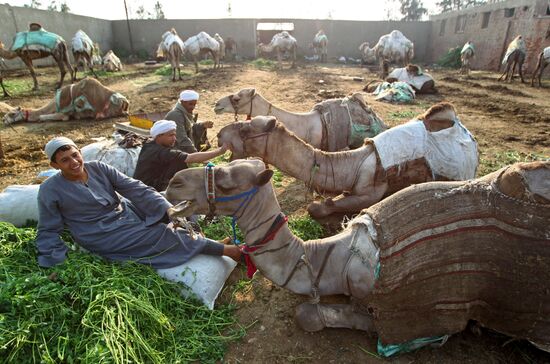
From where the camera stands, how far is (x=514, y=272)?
2.48m

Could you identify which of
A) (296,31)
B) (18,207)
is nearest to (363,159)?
(18,207)

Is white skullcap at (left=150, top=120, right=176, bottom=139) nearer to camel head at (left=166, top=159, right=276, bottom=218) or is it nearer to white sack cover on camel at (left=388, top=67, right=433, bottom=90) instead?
camel head at (left=166, top=159, right=276, bottom=218)

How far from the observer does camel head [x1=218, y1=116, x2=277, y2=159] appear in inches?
165

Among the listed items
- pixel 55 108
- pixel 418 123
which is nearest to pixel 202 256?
pixel 418 123

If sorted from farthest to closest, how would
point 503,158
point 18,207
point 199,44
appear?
1. point 199,44
2. point 503,158
3. point 18,207

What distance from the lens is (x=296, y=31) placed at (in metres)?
36.1

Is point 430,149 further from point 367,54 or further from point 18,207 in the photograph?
point 367,54

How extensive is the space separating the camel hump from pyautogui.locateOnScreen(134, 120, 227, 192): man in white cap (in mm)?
2999

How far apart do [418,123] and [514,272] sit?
2387mm

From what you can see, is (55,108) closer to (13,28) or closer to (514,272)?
(514,272)

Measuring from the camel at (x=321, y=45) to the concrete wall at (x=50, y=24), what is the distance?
67.0 ft

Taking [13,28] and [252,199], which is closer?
[252,199]

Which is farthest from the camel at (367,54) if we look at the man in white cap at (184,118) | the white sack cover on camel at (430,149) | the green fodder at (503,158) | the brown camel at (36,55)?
the white sack cover on camel at (430,149)

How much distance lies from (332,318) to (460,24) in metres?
35.5
